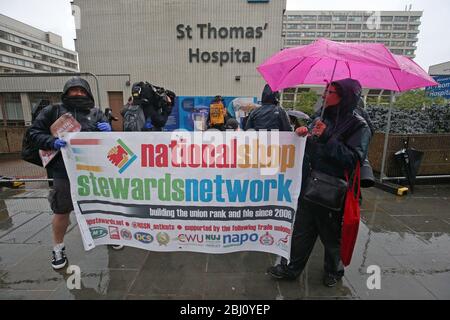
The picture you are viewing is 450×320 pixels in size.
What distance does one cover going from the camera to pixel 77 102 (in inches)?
102

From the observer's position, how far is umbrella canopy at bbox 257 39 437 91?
6.16 feet

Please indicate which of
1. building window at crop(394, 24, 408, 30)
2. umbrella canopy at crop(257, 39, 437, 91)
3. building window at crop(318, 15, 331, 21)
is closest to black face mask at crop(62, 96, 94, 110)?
umbrella canopy at crop(257, 39, 437, 91)

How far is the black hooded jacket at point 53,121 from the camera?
Answer: 245cm

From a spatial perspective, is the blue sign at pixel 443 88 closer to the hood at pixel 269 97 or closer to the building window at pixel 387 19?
the hood at pixel 269 97

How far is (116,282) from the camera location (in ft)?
8.27

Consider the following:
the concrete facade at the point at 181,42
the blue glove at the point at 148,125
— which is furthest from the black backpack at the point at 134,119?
the concrete facade at the point at 181,42

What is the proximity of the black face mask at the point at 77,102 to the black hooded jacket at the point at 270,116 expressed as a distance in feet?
7.35

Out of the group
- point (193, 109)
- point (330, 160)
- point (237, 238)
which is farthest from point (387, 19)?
point (237, 238)

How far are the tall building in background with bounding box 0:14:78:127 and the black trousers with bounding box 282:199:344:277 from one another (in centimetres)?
1064

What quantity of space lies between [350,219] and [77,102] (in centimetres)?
286

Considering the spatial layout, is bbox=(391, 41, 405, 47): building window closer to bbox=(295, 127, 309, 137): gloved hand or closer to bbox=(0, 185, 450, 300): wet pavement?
bbox=(0, 185, 450, 300): wet pavement

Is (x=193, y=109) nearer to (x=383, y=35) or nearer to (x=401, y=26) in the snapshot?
(x=383, y=35)
